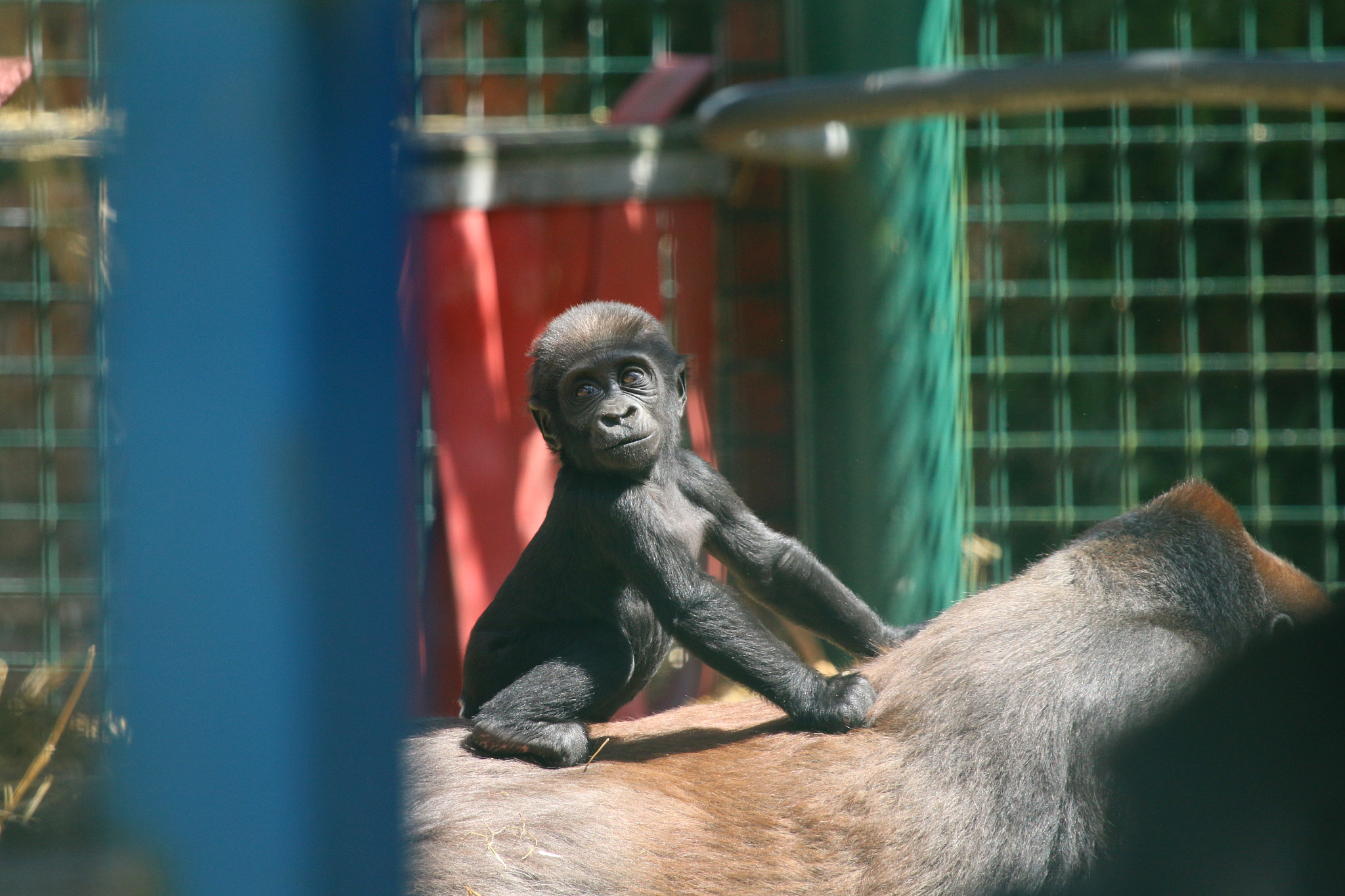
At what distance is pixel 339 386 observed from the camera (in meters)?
0.89

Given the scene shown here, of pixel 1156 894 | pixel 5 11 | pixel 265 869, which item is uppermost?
pixel 5 11

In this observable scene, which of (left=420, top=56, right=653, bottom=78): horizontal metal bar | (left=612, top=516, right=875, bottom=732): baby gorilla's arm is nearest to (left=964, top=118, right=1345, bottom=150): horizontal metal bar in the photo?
(left=420, top=56, right=653, bottom=78): horizontal metal bar

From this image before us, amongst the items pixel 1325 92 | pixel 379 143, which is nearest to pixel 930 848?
pixel 379 143

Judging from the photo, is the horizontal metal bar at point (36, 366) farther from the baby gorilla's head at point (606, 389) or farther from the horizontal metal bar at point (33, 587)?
the baby gorilla's head at point (606, 389)

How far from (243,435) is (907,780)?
184cm

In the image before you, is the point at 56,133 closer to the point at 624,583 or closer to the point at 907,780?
the point at 624,583

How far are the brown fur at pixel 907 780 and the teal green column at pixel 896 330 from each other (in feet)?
4.97

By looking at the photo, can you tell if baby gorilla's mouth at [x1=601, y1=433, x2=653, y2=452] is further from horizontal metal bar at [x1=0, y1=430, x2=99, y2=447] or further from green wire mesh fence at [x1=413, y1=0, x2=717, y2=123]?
horizontal metal bar at [x1=0, y1=430, x2=99, y2=447]

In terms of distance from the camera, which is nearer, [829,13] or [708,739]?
[708,739]

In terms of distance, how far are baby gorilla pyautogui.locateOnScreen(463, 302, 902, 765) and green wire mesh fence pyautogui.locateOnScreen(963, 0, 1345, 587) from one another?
7.77 feet

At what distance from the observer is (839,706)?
2.55 m

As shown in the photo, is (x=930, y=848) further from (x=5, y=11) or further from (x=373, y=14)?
(x=5, y=11)

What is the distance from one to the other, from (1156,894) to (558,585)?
56.4 inches

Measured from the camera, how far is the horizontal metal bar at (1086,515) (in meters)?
5.17
